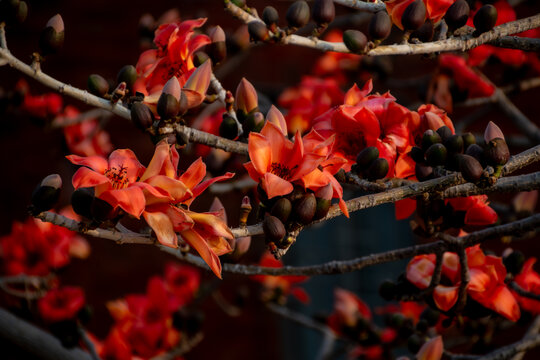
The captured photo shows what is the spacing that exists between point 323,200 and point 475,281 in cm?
41

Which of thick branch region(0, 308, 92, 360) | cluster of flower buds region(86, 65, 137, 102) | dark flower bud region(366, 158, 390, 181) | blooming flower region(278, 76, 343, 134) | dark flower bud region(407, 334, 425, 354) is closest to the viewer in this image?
dark flower bud region(366, 158, 390, 181)

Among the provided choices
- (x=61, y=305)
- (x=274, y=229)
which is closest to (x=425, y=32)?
(x=274, y=229)

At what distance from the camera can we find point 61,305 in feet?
5.76

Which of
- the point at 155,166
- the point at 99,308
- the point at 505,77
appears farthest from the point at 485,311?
the point at 99,308

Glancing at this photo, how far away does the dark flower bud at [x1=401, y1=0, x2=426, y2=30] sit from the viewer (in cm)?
97

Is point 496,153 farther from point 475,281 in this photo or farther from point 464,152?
point 475,281

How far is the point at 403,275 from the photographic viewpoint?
44.2 inches

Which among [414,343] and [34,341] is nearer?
[414,343]

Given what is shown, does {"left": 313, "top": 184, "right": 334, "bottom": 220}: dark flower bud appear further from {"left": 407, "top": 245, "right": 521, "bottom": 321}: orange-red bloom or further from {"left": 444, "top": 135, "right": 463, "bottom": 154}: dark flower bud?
{"left": 407, "top": 245, "right": 521, "bottom": 321}: orange-red bloom

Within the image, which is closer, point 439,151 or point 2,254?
point 439,151

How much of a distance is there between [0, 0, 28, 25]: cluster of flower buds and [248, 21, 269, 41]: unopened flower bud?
1.37 ft

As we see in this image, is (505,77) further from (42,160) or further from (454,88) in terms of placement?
(42,160)

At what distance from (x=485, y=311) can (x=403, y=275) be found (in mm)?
169

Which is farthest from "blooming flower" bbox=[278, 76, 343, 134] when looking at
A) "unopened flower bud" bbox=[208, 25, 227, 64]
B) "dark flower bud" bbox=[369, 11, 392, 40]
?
"dark flower bud" bbox=[369, 11, 392, 40]
